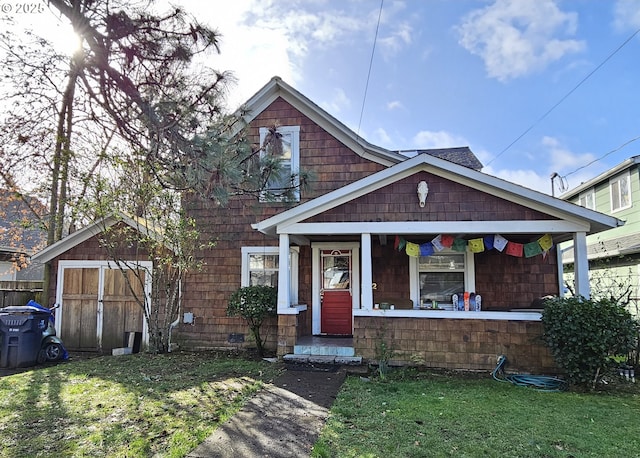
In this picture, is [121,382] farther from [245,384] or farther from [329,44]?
[329,44]

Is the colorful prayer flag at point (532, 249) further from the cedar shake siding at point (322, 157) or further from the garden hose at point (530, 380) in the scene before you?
the cedar shake siding at point (322, 157)

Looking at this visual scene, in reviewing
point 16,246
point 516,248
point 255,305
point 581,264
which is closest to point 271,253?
point 255,305

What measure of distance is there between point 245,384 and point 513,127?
1500cm

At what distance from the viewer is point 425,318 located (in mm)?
6953

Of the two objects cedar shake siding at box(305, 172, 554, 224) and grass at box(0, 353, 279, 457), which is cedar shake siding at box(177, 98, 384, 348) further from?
cedar shake siding at box(305, 172, 554, 224)

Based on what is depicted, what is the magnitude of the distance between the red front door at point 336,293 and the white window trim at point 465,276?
4.42 feet

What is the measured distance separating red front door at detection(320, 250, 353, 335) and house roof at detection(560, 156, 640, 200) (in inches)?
341

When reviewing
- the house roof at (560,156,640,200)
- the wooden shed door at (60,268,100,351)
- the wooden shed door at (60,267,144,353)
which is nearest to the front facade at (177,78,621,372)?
the wooden shed door at (60,267,144,353)

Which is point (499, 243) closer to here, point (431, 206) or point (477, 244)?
point (477, 244)

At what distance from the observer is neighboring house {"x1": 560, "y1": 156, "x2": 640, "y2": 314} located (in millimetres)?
10383

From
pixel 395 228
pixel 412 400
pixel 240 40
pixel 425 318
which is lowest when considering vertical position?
pixel 412 400

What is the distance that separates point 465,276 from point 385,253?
67.3 inches

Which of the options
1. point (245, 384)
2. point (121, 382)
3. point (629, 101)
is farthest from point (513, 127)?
point (121, 382)

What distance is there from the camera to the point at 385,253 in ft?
28.5
